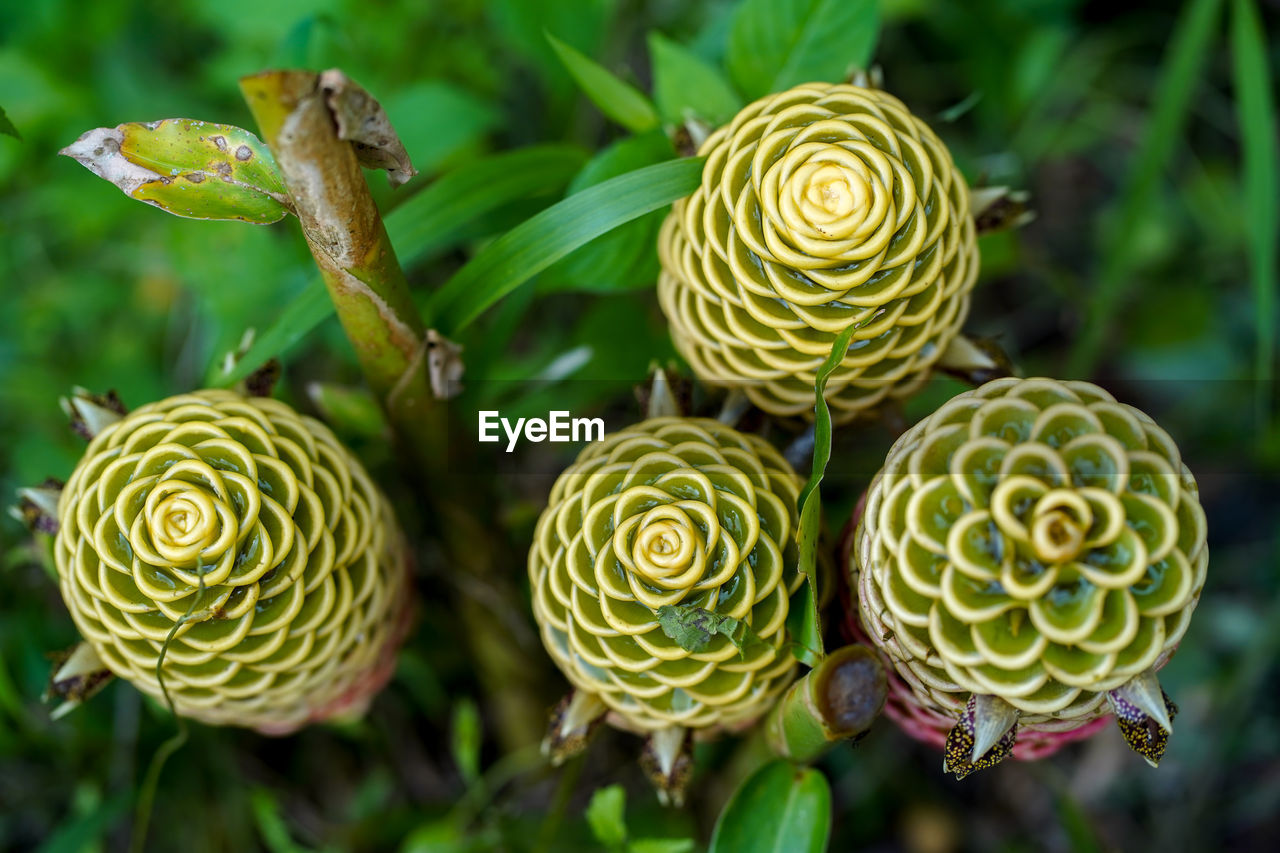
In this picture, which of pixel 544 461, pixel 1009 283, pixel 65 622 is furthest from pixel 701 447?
pixel 1009 283

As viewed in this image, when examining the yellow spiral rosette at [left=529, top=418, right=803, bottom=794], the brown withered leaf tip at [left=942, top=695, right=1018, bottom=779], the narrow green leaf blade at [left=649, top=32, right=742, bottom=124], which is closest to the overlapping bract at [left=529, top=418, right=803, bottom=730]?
the yellow spiral rosette at [left=529, top=418, right=803, bottom=794]

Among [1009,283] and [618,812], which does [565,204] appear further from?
[1009,283]

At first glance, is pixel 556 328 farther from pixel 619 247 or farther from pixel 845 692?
pixel 845 692

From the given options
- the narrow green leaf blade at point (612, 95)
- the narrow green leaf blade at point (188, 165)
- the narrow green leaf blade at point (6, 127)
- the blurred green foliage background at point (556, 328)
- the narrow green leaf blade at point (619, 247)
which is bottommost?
the blurred green foliage background at point (556, 328)

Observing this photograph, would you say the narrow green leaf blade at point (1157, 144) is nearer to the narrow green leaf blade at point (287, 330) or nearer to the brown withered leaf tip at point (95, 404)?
the narrow green leaf blade at point (287, 330)

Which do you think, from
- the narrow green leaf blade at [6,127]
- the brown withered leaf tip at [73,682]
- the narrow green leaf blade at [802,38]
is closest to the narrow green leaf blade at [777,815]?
the brown withered leaf tip at [73,682]

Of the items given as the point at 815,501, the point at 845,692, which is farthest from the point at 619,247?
the point at 845,692

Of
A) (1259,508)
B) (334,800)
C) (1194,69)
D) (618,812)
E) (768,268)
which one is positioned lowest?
(1259,508)
